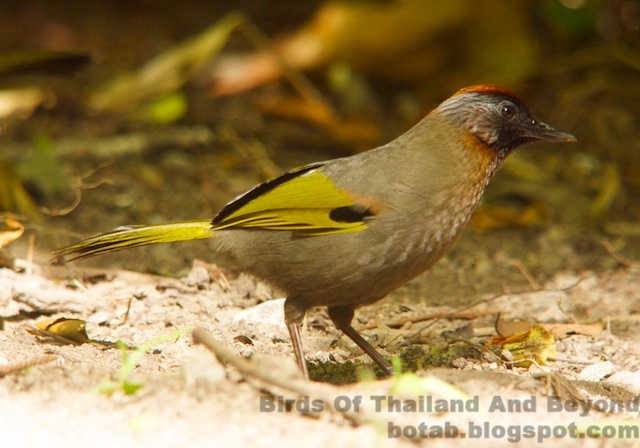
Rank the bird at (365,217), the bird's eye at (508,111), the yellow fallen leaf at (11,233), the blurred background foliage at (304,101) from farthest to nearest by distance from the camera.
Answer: the blurred background foliage at (304,101) → the yellow fallen leaf at (11,233) → the bird's eye at (508,111) → the bird at (365,217)

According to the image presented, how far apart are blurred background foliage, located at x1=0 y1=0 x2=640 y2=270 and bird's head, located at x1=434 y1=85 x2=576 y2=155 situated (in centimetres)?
203

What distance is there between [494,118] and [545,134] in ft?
0.94

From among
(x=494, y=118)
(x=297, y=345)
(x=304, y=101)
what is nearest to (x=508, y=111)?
(x=494, y=118)

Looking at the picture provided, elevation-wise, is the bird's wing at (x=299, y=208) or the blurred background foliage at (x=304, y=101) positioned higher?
the blurred background foliage at (x=304, y=101)

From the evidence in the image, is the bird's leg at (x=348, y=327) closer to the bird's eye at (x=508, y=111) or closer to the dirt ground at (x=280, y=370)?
the dirt ground at (x=280, y=370)

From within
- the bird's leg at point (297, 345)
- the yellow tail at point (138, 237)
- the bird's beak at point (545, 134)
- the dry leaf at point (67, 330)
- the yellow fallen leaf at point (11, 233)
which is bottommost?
the bird's leg at point (297, 345)

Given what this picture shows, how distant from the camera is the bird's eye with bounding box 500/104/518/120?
3.82m

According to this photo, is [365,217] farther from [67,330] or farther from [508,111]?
[67,330]

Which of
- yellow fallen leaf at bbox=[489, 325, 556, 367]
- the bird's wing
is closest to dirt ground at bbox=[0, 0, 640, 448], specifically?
yellow fallen leaf at bbox=[489, 325, 556, 367]

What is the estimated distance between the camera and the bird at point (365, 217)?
3.41m

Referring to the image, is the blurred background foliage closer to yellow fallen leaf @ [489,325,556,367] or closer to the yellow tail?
the yellow tail

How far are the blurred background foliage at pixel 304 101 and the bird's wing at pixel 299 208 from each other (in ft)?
6.67

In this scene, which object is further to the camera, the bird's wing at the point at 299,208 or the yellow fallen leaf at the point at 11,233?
the yellow fallen leaf at the point at 11,233

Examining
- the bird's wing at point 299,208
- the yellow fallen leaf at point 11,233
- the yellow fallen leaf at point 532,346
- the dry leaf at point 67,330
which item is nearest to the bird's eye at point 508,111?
the bird's wing at point 299,208
